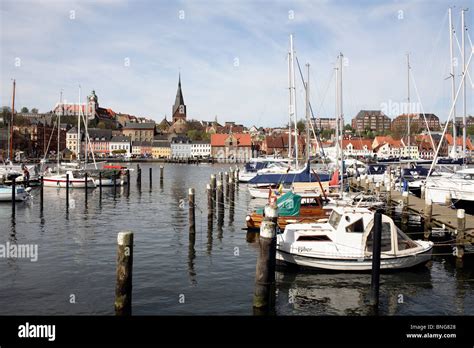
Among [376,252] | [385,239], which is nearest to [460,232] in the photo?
[385,239]

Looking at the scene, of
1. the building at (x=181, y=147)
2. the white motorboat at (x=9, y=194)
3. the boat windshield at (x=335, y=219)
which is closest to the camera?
the boat windshield at (x=335, y=219)

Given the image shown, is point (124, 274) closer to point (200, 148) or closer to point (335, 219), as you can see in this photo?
point (335, 219)

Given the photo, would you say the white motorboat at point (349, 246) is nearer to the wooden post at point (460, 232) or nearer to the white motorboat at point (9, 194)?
the wooden post at point (460, 232)

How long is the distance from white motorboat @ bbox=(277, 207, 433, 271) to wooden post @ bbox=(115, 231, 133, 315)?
24.5 feet

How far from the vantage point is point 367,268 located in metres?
18.8

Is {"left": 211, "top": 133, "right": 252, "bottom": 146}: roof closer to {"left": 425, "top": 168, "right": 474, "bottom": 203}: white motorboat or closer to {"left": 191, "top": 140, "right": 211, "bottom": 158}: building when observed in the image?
{"left": 191, "top": 140, "right": 211, "bottom": 158}: building

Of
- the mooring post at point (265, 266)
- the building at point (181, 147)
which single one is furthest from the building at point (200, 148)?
the mooring post at point (265, 266)

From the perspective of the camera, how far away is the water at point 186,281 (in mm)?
15492

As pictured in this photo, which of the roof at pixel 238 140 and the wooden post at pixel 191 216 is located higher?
the roof at pixel 238 140

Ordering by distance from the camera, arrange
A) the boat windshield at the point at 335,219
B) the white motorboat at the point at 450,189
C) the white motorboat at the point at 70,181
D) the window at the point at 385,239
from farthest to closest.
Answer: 1. the white motorboat at the point at 70,181
2. the white motorboat at the point at 450,189
3. the boat windshield at the point at 335,219
4. the window at the point at 385,239

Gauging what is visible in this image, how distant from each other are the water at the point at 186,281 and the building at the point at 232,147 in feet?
502
